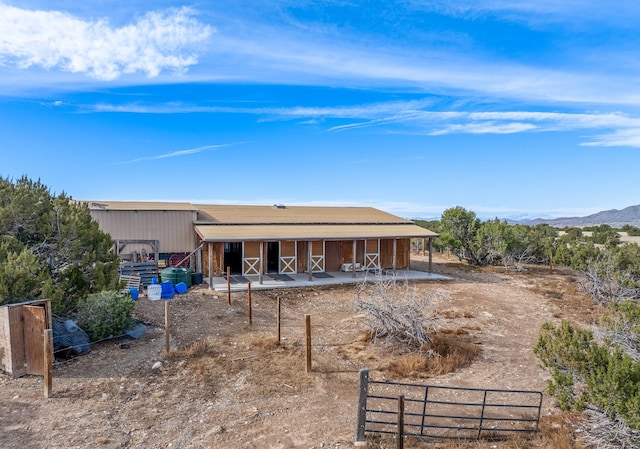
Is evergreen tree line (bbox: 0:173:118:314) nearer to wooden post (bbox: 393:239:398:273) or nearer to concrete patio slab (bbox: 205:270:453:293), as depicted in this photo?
concrete patio slab (bbox: 205:270:453:293)

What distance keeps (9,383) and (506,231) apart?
83.9 ft

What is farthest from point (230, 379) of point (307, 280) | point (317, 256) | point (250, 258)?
point (317, 256)

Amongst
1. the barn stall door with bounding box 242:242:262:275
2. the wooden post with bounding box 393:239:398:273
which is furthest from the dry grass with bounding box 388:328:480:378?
the barn stall door with bounding box 242:242:262:275

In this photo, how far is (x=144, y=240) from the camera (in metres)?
19.3

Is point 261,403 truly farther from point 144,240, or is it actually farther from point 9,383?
point 144,240

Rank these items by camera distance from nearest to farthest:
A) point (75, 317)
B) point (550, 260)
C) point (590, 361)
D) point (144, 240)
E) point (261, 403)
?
point (590, 361) < point (261, 403) < point (75, 317) < point (144, 240) < point (550, 260)

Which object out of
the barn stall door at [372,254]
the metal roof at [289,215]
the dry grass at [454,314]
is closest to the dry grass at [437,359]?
the dry grass at [454,314]

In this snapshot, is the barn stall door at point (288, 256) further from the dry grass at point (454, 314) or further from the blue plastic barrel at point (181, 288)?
the dry grass at point (454, 314)

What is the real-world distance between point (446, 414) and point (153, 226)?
1656cm

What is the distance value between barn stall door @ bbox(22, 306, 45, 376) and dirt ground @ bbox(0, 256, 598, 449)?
0.34m

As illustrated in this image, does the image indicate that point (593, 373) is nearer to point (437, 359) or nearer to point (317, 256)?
point (437, 359)

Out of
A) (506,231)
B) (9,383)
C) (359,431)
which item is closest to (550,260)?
(506,231)

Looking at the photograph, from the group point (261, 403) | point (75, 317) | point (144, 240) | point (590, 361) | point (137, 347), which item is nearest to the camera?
point (590, 361)

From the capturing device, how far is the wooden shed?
883cm
